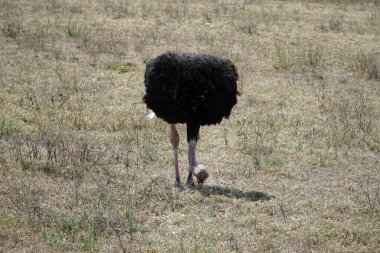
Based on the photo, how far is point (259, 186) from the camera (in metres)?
7.74

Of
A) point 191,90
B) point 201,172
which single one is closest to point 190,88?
point 191,90

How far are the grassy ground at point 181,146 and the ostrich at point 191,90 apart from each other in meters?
0.80

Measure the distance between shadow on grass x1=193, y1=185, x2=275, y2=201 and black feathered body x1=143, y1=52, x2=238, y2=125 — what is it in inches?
30.7

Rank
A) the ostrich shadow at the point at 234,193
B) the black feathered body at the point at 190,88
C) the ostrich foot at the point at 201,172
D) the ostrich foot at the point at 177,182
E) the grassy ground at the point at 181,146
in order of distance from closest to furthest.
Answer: the grassy ground at the point at 181,146 → the ostrich foot at the point at 201,172 → the ostrich shadow at the point at 234,193 → the black feathered body at the point at 190,88 → the ostrich foot at the point at 177,182

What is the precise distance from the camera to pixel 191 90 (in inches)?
290

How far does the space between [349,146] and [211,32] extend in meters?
8.74

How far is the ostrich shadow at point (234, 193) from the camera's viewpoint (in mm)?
7203

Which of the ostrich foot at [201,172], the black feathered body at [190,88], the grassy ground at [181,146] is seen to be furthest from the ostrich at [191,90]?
the grassy ground at [181,146]

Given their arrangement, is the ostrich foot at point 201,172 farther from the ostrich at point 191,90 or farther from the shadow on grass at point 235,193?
the shadow on grass at point 235,193

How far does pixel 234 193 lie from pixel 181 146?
6.56ft

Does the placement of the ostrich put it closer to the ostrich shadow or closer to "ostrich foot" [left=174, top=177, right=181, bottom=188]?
"ostrich foot" [left=174, top=177, right=181, bottom=188]

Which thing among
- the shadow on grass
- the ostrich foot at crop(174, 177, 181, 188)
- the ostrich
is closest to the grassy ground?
the shadow on grass

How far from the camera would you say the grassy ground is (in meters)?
6.17

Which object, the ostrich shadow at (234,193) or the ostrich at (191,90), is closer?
the ostrich shadow at (234,193)
